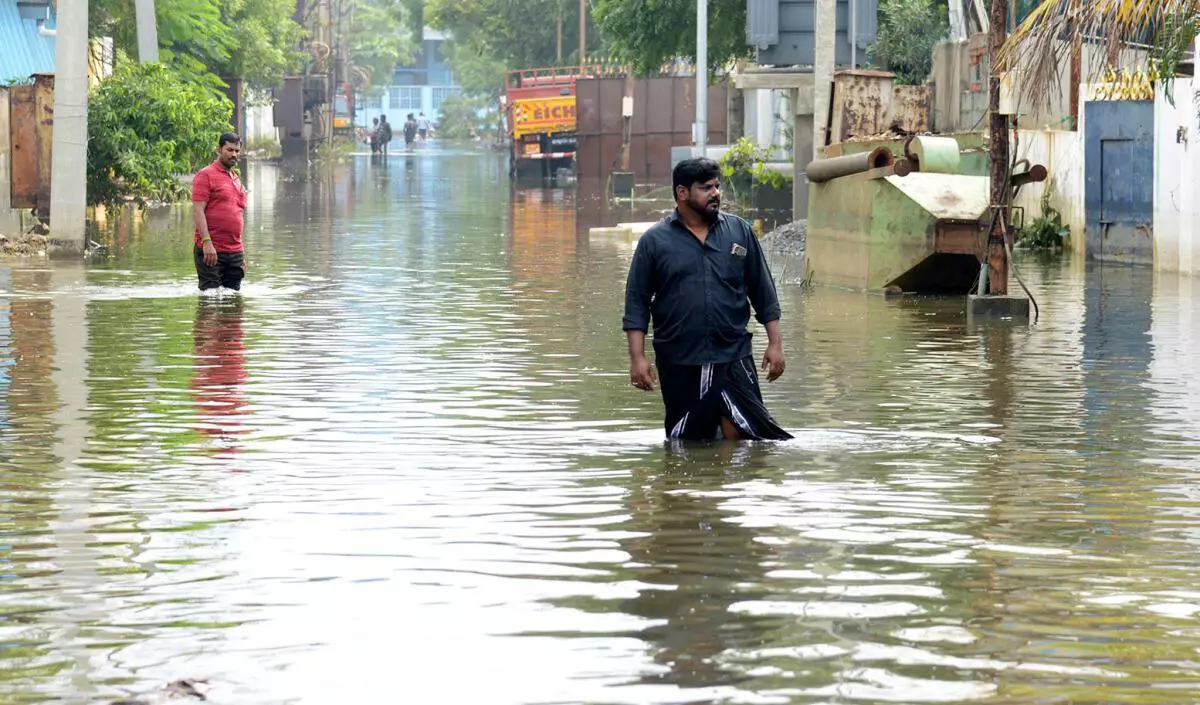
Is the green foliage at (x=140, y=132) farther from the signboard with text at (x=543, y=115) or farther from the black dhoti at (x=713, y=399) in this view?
the signboard with text at (x=543, y=115)

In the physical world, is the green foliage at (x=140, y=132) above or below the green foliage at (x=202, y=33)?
below

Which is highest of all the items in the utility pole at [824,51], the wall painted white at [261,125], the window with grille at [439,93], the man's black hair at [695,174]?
the window with grille at [439,93]

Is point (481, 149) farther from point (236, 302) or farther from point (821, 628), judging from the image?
point (821, 628)

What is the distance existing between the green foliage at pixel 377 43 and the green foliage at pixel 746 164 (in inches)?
3578

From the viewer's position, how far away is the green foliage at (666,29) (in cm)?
4388

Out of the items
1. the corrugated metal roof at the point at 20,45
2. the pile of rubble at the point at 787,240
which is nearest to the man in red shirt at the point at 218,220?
the pile of rubble at the point at 787,240

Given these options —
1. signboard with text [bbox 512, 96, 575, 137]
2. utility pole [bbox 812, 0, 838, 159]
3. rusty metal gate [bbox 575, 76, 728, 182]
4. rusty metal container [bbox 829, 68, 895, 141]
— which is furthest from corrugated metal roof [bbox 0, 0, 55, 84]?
signboard with text [bbox 512, 96, 575, 137]

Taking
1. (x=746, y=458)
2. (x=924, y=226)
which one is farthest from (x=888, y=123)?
(x=746, y=458)

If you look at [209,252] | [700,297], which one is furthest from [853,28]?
[700,297]

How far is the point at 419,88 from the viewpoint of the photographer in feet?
519

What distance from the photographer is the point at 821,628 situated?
6.30 m

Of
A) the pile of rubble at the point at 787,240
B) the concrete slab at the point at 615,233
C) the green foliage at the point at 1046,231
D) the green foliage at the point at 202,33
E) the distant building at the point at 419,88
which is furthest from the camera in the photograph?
the distant building at the point at 419,88

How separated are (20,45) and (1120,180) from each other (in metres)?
20.9

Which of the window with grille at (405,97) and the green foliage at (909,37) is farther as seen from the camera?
the window with grille at (405,97)
